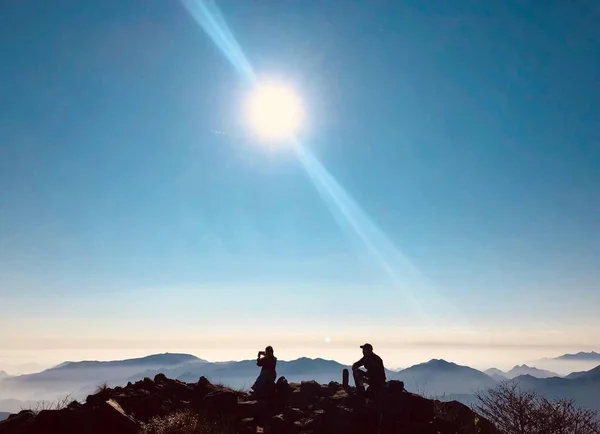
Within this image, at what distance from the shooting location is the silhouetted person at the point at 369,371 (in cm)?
1847

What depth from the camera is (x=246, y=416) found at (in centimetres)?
1781

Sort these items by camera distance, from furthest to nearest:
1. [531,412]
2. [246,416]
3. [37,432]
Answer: [531,412] → [246,416] → [37,432]

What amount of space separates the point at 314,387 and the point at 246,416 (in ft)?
16.0

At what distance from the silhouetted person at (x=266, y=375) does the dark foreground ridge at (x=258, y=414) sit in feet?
1.61

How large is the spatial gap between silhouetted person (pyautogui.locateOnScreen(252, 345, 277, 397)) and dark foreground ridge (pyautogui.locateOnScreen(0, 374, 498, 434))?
0.49 metres

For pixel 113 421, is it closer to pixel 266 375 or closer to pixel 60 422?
pixel 60 422

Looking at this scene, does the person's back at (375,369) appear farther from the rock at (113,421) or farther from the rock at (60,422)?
the rock at (60,422)

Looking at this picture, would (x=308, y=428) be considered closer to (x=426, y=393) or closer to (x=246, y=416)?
(x=246, y=416)

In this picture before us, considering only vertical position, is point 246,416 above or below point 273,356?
below

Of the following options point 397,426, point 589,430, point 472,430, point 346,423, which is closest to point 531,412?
point 589,430

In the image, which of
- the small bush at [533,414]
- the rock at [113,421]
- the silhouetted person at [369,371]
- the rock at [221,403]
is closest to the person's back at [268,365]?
the rock at [221,403]

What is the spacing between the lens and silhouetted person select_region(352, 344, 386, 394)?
18469 millimetres

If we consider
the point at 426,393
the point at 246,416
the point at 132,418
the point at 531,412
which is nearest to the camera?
the point at 132,418

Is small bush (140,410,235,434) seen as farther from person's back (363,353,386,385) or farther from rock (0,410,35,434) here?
person's back (363,353,386,385)
